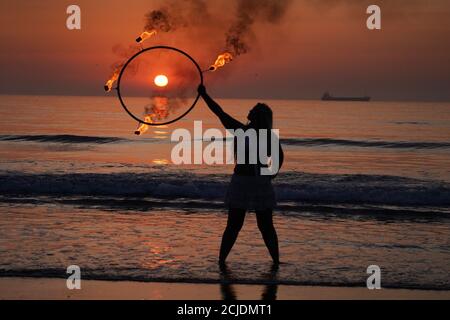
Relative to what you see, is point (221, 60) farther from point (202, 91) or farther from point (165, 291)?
point (165, 291)

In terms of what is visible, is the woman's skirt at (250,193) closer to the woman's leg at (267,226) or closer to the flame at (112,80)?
the woman's leg at (267,226)

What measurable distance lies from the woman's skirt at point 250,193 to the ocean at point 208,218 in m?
0.82

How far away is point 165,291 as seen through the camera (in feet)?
23.8

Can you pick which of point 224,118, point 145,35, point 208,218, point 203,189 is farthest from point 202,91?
point 203,189

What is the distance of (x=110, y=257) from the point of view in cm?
902

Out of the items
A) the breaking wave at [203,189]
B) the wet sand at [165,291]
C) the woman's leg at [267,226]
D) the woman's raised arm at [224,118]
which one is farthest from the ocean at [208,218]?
the woman's raised arm at [224,118]

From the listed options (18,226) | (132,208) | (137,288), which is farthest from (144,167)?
(137,288)

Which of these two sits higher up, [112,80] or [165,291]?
[112,80]

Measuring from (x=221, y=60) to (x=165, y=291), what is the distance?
3.27 meters

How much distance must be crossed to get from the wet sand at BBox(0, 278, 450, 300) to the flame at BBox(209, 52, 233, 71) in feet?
9.26

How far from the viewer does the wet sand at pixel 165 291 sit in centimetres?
700

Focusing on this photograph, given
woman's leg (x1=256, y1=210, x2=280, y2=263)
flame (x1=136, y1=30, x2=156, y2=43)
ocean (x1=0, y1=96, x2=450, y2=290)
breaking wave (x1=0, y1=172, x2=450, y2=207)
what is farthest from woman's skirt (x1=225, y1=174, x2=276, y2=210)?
breaking wave (x1=0, y1=172, x2=450, y2=207)
